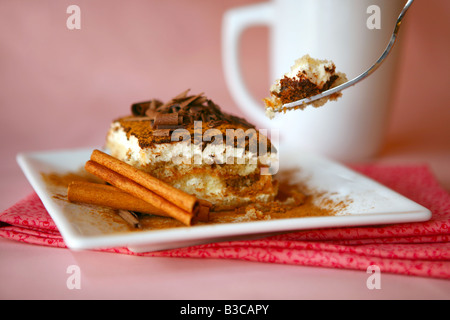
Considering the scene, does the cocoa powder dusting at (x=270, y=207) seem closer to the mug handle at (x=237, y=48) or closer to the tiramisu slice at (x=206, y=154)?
the tiramisu slice at (x=206, y=154)

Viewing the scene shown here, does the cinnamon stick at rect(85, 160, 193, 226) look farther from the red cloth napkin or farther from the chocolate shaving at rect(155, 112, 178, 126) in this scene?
the chocolate shaving at rect(155, 112, 178, 126)

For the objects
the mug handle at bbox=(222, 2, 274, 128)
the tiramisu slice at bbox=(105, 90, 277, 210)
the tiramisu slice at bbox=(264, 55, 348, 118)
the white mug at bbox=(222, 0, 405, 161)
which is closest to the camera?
the tiramisu slice at bbox=(264, 55, 348, 118)

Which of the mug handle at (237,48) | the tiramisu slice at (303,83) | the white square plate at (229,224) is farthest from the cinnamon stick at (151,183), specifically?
the mug handle at (237,48)

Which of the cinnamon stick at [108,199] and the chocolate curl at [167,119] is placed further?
the chocolate curl at [167,119]

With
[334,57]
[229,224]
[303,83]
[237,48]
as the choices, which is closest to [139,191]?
[229,224]

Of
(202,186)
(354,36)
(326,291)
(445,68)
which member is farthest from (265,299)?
(445,68)

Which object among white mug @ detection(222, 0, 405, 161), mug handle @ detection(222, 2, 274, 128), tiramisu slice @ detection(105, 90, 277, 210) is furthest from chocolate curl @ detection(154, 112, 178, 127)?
mug handle @ detection(222, 2, 274, 128)
